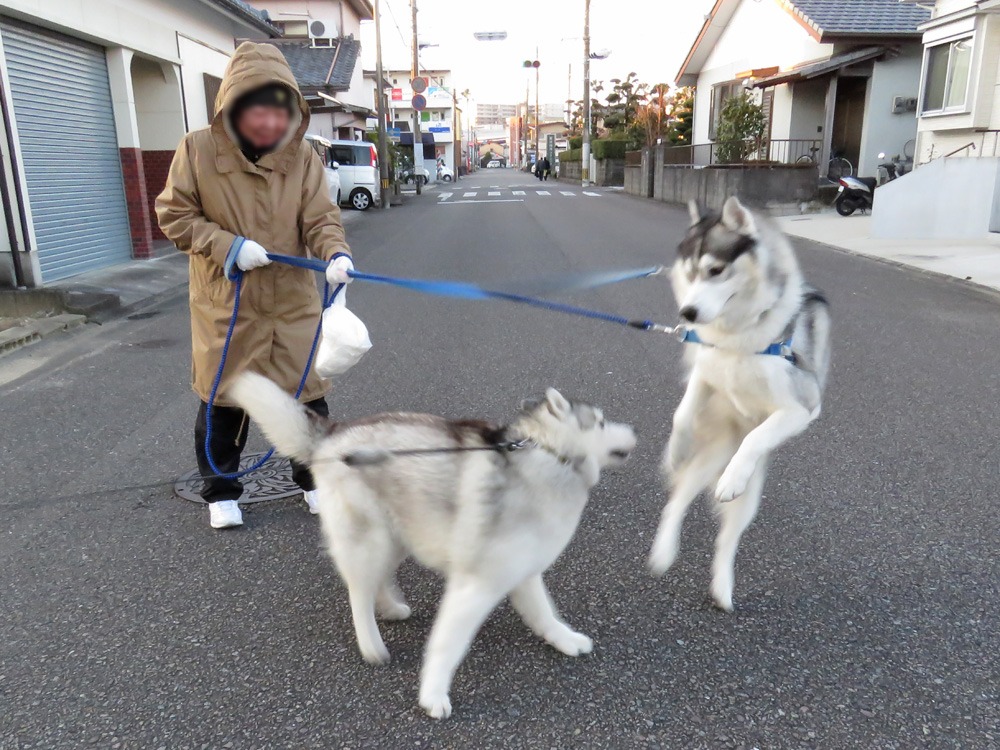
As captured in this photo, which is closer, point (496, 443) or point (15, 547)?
point (496, 443)

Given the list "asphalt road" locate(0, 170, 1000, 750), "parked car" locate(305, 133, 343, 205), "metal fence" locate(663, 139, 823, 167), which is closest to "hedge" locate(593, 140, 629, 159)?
"metal fence" locate(663, 139, 823, 167)

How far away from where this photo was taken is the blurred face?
309 centimetres

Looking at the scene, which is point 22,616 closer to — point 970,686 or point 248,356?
point 248,356

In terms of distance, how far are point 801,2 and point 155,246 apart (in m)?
19.8

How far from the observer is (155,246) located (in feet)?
41.3

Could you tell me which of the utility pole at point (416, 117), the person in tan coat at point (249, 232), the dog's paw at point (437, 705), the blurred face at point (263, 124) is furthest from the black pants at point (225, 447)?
the utility pole at point (416, 117)

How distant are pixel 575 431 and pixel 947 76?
18510 mm

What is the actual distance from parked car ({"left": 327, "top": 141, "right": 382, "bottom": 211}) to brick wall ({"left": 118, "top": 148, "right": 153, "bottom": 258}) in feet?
43.3

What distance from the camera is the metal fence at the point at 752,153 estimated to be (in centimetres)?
2159

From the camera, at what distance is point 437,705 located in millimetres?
2393

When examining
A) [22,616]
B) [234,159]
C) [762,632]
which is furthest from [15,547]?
[762,632]

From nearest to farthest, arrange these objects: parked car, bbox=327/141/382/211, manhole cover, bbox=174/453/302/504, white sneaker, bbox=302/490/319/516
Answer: white sneaker, bbox=302/490/319/516, manhole cover, bbox=174/453/302/504, parked car, bbox=327/141/382/211

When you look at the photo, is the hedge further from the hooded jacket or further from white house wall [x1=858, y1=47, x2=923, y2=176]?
the hooded jacket

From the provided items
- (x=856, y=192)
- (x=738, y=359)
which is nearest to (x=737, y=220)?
(x=738, y=359)
